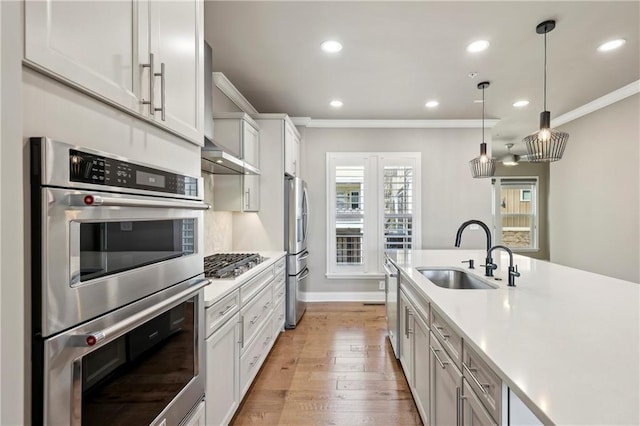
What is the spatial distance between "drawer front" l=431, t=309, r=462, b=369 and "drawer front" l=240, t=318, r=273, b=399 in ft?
4.14

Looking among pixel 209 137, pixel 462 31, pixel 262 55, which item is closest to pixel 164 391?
pixel 209 137

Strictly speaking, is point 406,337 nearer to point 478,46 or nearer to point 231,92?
point 478,46

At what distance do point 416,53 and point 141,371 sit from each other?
9.52 ft

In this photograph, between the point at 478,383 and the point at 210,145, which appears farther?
the point at 210,145

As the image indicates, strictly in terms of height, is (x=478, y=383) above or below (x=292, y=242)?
below

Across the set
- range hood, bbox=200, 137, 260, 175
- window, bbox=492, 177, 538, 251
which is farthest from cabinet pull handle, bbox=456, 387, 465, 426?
window, bbox=492, 177, 538, 251

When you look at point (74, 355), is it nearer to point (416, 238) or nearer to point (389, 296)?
point (389, 296)

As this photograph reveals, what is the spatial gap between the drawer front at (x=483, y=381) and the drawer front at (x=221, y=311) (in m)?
1.15

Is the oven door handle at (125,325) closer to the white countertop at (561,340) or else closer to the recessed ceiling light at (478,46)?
the white countertop at (561,340)

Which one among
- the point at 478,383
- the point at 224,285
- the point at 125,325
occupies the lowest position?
the point at 478,383

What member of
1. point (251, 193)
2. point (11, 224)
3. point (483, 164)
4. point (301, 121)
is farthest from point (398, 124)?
point (11, 224)

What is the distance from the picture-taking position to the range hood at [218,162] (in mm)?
2186

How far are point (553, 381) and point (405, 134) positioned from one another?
4.42m

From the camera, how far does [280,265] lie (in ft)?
11.1
